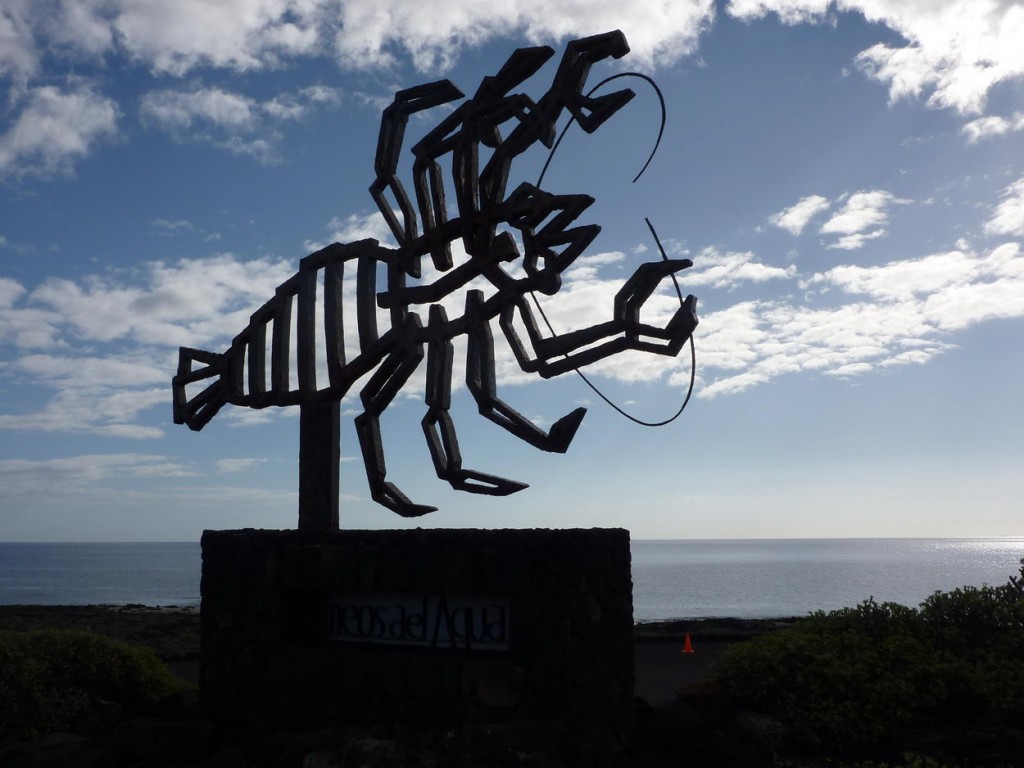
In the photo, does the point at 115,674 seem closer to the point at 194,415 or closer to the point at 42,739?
the point at 42,739

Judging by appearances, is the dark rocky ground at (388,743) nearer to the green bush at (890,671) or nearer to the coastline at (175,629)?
the green bush at (890,671)

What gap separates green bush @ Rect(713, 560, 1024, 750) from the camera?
6559 millimetres

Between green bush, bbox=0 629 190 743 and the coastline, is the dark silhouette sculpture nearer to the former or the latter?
green bush, bbox=0 629 190 743

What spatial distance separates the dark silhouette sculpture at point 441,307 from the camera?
21.2 ft

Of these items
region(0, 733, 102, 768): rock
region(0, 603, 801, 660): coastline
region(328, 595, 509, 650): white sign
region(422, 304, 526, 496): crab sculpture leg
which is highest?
region(422, 304, 526, 496): crab sculpture leg

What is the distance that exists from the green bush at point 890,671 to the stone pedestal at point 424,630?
1.37m

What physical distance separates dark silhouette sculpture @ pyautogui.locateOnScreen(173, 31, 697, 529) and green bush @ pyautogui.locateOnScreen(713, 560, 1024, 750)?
252 centimetres

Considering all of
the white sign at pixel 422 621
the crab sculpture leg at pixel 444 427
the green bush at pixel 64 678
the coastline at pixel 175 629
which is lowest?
the coastline at pixel 175 629

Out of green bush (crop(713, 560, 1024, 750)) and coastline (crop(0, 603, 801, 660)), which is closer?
green bush (crop(713, 560, 1024, 750))

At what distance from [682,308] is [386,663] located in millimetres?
3180

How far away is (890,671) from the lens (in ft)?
23.0

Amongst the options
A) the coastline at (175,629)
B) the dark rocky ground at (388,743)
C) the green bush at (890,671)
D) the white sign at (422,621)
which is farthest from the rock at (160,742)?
the coastline at (175,629)

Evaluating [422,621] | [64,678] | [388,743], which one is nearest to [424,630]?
[422,621]

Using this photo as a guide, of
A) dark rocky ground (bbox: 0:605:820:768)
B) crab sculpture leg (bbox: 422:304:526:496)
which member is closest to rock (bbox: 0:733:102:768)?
dark rocky ground (bbox: 0:605:820:768)
